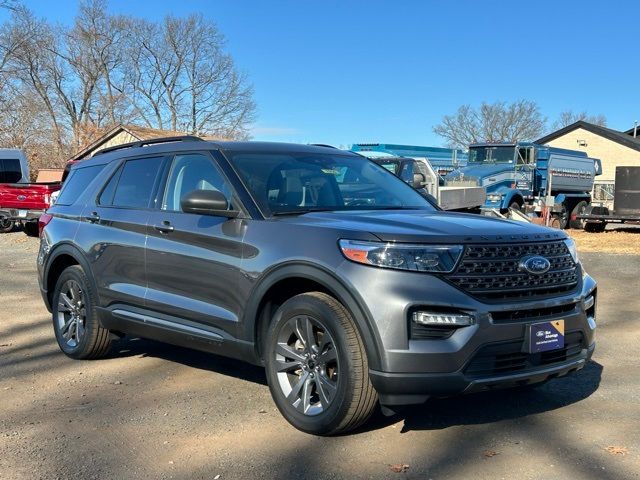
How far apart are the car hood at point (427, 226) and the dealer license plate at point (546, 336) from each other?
503mm

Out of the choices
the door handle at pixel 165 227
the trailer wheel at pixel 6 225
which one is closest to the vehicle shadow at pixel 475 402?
the door handle at pixel 165 227

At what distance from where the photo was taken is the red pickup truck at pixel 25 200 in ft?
60.8

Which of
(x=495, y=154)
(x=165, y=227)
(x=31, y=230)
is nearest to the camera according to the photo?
(x=165, y=227)

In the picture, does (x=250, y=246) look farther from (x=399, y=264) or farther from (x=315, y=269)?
(x=399, y=264)

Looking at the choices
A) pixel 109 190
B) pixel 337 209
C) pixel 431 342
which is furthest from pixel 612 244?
pixel 431 342

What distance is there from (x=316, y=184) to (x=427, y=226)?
1.28 meters

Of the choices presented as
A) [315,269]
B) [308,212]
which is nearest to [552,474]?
[315,269]

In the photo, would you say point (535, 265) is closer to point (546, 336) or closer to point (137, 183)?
point (546, 336)

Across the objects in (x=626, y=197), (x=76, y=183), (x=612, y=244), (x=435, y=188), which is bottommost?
(x=612, y=244)

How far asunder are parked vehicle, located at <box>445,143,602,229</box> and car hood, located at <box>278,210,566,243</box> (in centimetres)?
1626

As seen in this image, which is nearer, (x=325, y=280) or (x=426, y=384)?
(x=426, y=384)

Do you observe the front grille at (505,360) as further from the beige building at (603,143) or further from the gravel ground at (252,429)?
the beige building at (603,143)

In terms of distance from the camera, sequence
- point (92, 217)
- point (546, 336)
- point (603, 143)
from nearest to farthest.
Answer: point (546, 336)
point (92, 217)
point (603, 143)

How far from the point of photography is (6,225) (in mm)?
21344
